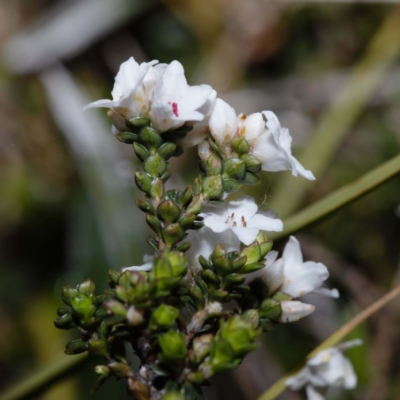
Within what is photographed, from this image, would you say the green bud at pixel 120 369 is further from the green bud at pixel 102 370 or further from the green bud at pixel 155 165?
the green bud at pixel 155 165

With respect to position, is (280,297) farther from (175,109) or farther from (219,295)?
(175,109)

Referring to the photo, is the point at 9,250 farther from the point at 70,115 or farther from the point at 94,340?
the point at 94,340

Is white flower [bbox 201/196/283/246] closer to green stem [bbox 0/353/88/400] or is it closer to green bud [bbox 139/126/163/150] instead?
green bud [bbox 139/126/163/150]

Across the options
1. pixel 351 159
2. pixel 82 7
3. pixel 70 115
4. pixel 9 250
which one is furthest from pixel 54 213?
pixel 351 159

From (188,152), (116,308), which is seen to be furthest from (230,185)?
(188,152)

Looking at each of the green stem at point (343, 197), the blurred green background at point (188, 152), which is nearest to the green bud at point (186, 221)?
the green stem at point (343, 197)

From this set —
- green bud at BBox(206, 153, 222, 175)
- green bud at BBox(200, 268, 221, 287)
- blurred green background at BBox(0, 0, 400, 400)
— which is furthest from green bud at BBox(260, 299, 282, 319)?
blurred green background at BBox(0, 0, 400, 400)
